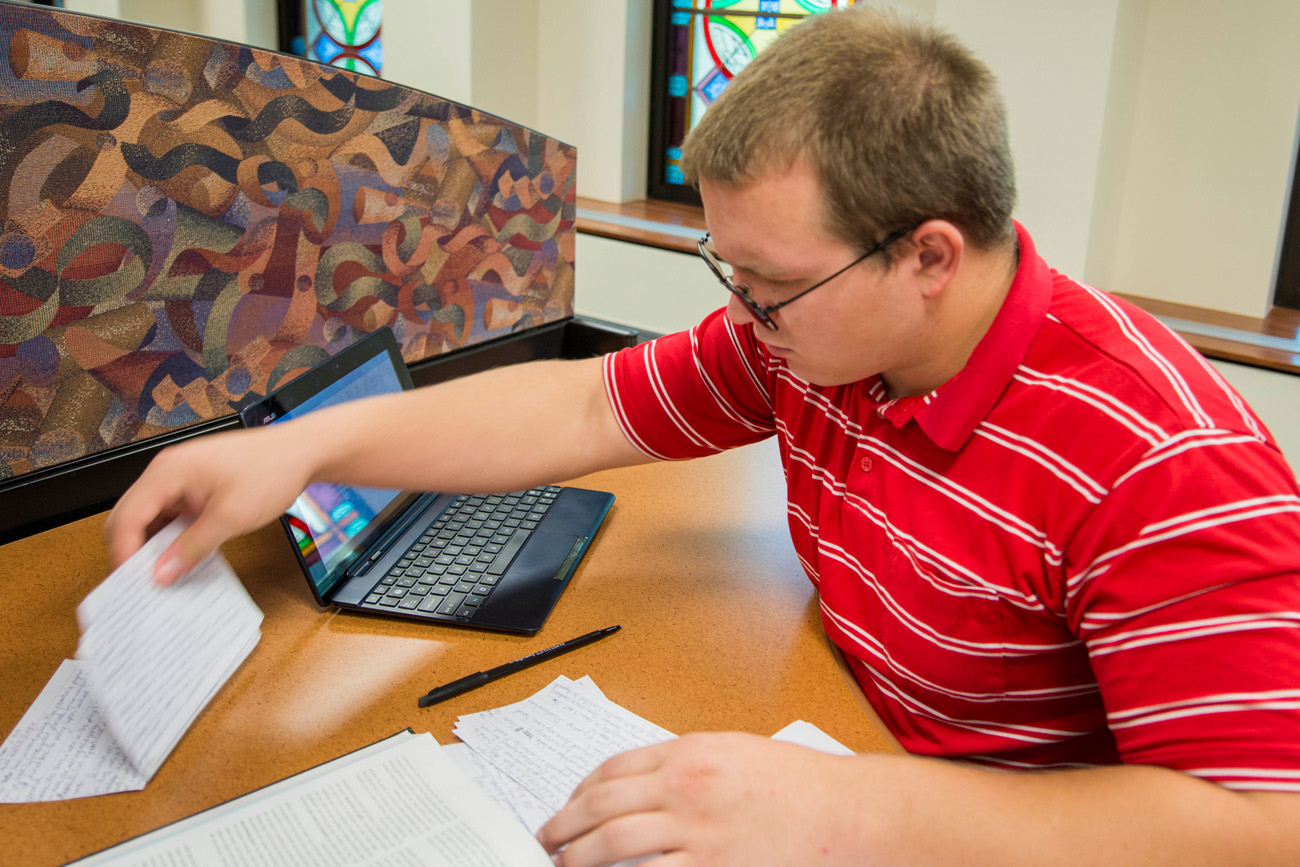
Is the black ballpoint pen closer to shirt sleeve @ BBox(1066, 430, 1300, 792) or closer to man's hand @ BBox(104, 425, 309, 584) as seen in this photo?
man's hand @ BBox(104, 425, 309, 584)

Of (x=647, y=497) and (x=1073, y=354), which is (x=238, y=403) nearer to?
(x=647, y=497)

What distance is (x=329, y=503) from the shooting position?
934 millimetres

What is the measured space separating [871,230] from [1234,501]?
30 cm

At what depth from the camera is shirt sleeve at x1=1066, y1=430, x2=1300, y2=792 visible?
0.55m

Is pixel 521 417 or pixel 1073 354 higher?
pixel 1073 354

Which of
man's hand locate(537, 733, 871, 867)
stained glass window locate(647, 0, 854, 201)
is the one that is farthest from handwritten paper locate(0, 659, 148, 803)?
stained glass window locate(647, 0, 854, 201)

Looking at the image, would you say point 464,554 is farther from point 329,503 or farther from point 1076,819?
point 1076,819

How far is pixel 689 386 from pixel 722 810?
54cm

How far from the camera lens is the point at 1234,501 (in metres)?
0.59

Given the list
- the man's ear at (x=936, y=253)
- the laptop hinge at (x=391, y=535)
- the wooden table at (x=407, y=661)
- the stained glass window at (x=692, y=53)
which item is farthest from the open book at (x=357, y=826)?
the stained glass window at (x=692, y=53)

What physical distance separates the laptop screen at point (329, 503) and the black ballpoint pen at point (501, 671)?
0.59 ft

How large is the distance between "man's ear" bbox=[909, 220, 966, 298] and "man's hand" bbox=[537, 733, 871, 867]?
37 cm

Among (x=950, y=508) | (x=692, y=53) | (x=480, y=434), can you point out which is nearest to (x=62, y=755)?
(x=480, y=434)

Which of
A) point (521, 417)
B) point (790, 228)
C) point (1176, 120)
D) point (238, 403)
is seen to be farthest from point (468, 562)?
point (1176, 120)
